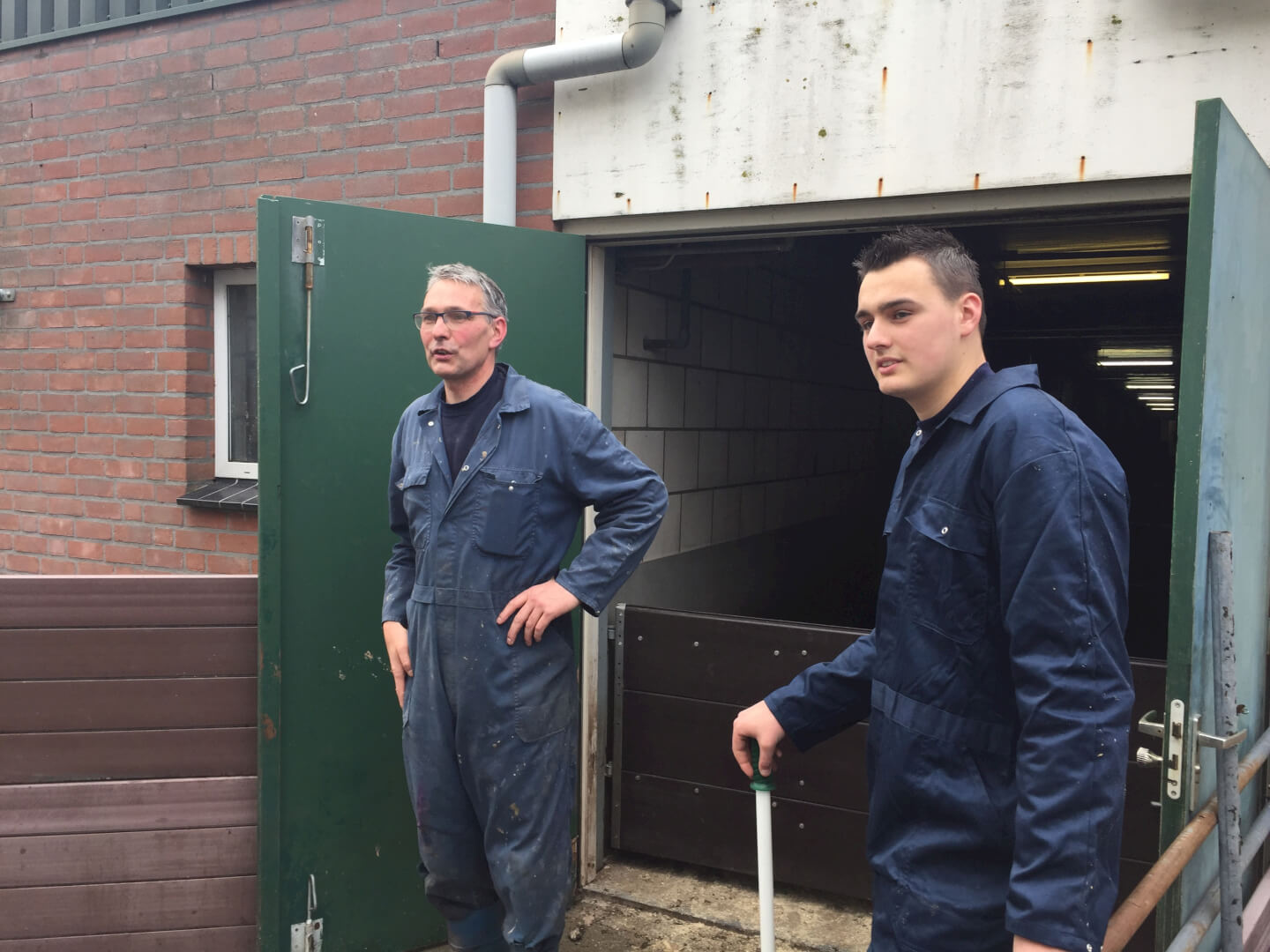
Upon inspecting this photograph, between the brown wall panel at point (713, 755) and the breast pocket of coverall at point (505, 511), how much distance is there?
1.64 meters

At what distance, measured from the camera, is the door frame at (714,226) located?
320 centimetres


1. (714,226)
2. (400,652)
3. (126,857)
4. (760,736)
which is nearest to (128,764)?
(126,857)

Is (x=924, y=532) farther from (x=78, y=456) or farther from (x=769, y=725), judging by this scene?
(x=78, y=456)

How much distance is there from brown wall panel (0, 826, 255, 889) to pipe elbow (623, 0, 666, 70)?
2995 mm

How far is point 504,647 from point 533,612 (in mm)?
131

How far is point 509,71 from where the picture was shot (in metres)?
3.93

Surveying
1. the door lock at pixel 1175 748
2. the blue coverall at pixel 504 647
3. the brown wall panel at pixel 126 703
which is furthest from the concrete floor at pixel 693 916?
the door lock at pixel 1175 748

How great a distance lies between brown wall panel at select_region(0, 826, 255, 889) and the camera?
3.30 m

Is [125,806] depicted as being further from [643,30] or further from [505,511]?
[643,30]

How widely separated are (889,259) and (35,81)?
530cm

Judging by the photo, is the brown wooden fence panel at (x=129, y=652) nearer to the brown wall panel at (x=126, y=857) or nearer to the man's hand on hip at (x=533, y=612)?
the brown wall panel at (x=126, y=857)

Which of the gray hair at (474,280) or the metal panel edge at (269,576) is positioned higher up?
the gray hair at (474,280)

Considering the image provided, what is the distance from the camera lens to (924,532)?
5.81 feet

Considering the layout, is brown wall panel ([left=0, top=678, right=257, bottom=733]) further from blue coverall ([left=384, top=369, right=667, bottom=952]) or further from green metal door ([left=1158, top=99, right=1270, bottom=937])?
green metal door ([left=1158, top=99, right=1270, bottom=937])
